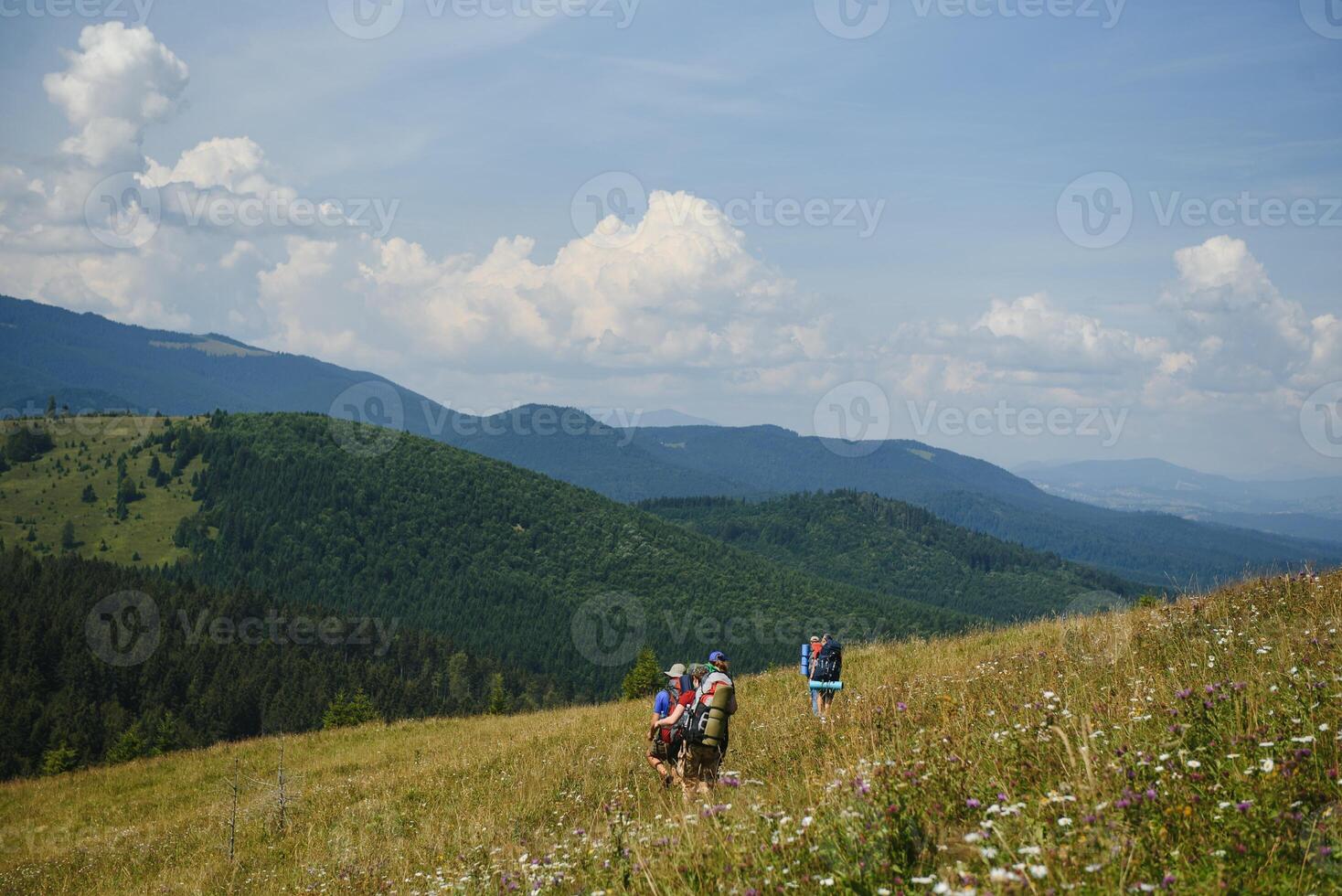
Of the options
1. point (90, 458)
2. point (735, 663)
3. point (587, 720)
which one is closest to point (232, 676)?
point (735, 663)

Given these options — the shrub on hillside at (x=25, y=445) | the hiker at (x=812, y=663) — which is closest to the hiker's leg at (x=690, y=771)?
the hiker at (x=812, y=663)

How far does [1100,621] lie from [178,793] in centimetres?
1963

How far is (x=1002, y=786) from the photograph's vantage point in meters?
4.88

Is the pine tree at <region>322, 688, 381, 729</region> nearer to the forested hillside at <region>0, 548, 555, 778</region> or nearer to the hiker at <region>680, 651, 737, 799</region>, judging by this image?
the forested hillside at <region>0, 548, 555, 778</region>

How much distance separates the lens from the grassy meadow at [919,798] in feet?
12.6

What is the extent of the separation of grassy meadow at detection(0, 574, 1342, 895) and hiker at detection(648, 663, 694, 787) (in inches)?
12.5

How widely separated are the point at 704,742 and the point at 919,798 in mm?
3692

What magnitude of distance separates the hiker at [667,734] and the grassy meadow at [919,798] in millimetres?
318

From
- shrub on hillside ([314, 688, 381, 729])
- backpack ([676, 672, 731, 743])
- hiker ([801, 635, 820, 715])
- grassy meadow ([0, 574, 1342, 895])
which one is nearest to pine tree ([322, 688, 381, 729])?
shrub on hillside ([314, 688, 381, 729])

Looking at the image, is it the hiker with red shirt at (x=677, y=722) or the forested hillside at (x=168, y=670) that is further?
the forested hillside at (x=168, y=670)

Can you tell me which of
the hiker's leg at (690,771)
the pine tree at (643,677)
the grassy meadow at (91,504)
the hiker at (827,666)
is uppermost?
the hiker at (827,666)

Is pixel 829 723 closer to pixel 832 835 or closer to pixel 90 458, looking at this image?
pixel 832 835

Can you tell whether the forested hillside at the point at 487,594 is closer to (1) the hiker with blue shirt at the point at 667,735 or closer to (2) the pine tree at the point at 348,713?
(2) the pine tree at the point at 348,713

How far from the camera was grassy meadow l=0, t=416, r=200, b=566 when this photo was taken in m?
160
